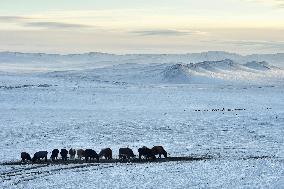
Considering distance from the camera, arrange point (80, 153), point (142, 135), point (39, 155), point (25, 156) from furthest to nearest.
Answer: point (142, 135) → point (80, 153) → point (39, 155) → point (25, 156)

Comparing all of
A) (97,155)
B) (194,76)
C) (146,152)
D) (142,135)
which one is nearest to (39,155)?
(97,155)

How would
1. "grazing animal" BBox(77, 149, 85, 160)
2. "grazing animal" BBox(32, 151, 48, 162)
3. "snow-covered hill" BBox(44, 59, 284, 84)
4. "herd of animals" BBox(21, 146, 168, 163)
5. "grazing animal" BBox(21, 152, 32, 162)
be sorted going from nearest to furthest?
"grazing animal" BBox(21, 152, 32, 162), "grazing animal" BBox(32, 151, 48, 162), "herd of animals" BBox(21, 146, 168, 163), "grazing animal" BBox(77, 149, 85, 160), "snow-covered hill" BBox(44, 59, 284, 84)

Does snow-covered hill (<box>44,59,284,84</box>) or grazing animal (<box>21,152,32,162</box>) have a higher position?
snow-covered hill (<box>44,59,284,84</box>)

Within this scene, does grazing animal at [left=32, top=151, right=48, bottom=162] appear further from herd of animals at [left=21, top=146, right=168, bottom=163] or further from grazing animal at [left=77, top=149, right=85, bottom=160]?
grazing animal at [left=77, top=149, right=85, bottom=160]

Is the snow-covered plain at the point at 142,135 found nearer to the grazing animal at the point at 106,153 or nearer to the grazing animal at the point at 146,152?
the grazing animal at the point at 106,153

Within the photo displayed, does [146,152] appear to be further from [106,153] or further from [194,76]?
Result: [194,76]

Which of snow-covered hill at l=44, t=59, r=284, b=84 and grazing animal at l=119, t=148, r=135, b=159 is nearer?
grazing animal at l=119, t=148, r=135, b=159

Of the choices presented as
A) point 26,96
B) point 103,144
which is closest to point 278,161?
point 103,144

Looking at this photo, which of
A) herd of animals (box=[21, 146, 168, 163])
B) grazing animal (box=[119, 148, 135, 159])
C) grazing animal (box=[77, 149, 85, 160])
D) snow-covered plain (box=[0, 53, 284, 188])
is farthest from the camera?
grazing animal (box=[77, 149, 85, 160])

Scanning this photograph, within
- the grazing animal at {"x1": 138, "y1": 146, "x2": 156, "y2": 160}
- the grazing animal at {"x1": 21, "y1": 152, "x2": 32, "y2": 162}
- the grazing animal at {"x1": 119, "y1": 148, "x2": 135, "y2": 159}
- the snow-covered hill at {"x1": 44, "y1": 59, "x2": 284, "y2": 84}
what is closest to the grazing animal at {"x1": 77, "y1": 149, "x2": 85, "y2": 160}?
the grazing animal at {"x1": 119, "y1": 148, "x2": 135, "y2": 159}

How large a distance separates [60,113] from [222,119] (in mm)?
15163

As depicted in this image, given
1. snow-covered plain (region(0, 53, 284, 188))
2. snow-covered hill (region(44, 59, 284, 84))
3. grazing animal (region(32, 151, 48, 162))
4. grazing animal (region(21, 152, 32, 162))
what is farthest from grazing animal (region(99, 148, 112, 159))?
snow-covered hill (region(44, 59, 284, 84))

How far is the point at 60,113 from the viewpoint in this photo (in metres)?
49.7

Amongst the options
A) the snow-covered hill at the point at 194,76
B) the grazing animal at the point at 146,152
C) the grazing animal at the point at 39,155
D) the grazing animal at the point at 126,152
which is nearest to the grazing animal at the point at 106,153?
the grazing animal at the point at 126,152
